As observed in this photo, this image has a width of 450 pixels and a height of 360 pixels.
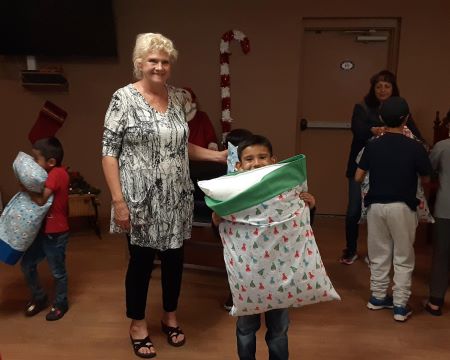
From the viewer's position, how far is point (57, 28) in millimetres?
3977

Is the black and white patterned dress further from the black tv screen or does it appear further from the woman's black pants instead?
the black tv screen

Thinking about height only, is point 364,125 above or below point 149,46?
below

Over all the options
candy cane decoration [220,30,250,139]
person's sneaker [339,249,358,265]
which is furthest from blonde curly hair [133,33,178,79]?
person's sneaker [339,249,358,265]

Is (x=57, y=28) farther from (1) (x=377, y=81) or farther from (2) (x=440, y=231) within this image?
(2) (x=440, y=231)

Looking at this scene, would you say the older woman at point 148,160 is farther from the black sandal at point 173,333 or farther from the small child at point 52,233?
the small child at point 52,233

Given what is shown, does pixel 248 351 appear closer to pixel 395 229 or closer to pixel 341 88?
pixel 395 229

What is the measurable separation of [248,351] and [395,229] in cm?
109

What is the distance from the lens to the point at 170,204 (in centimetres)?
205

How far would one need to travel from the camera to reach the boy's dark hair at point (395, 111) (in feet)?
7.51

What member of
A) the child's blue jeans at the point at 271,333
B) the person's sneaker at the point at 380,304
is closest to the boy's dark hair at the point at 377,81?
the person's sneaker at the point at 380,304

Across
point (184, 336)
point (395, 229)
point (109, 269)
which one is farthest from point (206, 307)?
point (395, 229)

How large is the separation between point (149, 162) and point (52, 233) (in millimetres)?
831

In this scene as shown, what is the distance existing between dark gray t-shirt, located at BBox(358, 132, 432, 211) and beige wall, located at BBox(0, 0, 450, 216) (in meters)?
1.91

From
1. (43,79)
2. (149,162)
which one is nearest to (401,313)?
(149,162)
